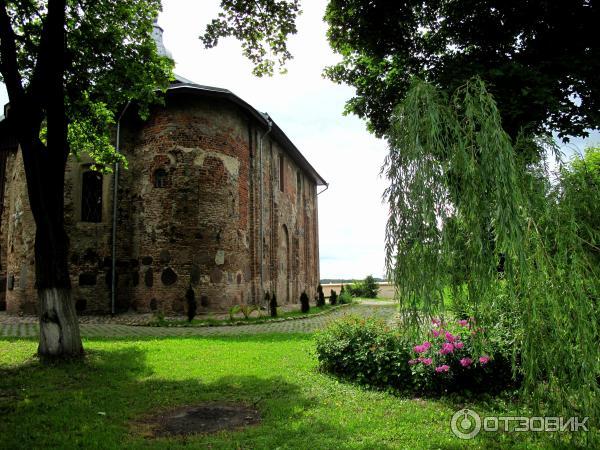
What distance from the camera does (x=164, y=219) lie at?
1611cm

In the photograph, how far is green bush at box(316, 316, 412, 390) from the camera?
6.34 meters

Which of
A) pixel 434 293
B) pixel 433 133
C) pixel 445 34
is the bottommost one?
pixel 434 293

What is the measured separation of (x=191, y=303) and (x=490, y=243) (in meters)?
12.6

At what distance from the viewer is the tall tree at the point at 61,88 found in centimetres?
815

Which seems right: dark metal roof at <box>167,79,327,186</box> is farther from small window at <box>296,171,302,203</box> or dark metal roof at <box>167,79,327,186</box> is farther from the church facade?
small window at <box>296,171,302,203</box>

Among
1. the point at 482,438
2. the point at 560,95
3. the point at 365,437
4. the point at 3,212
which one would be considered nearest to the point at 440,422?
the point at 482,438

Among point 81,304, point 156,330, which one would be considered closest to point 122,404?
point 156,330

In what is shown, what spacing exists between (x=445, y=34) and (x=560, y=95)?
10.2ft

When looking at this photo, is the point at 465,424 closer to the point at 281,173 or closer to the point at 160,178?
the point at 160,178

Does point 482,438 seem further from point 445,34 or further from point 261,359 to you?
point 445,34

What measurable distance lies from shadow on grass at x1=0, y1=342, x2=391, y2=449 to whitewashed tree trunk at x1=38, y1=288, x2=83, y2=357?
29cm

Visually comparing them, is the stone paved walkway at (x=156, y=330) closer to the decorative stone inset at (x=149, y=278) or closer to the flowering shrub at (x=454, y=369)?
the decorative stone inset at (x=149, y=278)

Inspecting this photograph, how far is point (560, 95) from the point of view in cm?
941

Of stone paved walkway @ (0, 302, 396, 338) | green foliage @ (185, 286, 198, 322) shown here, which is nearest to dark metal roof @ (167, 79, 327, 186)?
green foliage @ (185, 286, 198, 322)
